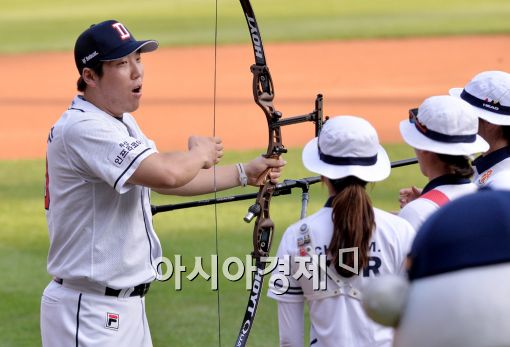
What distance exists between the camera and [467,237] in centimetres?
157

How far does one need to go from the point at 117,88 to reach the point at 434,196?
138 cm

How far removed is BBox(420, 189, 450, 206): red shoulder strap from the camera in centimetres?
399

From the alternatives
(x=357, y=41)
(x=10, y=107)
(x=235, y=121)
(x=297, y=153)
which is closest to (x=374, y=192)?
(x=297, y=153)

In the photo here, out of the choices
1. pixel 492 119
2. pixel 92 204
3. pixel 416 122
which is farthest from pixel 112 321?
pixel 492 119

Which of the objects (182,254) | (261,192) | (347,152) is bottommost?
(182,254)

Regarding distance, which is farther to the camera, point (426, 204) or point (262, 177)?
point (262, 177)

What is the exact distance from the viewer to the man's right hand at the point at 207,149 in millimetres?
4219

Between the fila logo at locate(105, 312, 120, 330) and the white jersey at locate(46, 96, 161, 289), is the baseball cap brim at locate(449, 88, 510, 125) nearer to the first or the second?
the white jersey at locate(46, 96, 161, 289)

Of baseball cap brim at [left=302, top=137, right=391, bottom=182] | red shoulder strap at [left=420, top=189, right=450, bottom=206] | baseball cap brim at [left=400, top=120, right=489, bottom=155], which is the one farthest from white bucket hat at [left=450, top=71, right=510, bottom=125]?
baseball cap brim at [left=302, top=137, right=391, bottom=182]

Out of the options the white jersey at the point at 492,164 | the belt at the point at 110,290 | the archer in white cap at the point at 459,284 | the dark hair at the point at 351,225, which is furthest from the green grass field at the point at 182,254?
the archer in white cap at the point at 459,284

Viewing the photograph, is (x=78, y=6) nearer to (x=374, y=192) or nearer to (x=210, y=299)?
(x=374, y=192)

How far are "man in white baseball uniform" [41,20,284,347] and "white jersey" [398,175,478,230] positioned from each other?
85 cm

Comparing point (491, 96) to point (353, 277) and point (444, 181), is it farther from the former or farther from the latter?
point (353, 277)

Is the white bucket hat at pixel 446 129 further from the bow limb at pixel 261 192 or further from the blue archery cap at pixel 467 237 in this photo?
the blue archery cap at pixel 467 237
